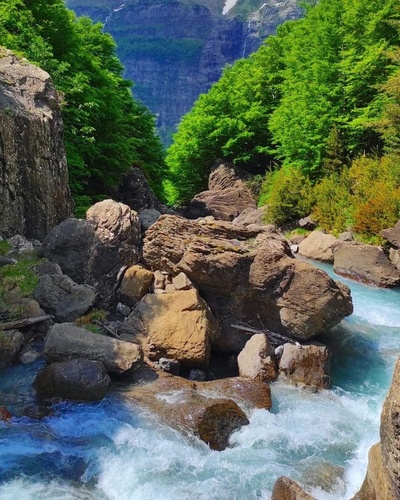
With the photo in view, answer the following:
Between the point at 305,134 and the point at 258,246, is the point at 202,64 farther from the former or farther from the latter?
the point at 258,246

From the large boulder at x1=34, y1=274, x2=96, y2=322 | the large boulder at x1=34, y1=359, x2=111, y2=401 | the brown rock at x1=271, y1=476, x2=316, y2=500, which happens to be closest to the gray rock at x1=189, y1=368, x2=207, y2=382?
the large boulder at x1=34, y1=359, x2=111, y2=401

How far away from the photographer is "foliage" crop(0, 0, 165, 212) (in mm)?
17250

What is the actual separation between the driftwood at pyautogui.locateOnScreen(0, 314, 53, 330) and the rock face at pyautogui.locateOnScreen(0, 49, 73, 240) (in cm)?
406

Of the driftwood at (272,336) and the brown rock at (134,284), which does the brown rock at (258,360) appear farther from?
the brown rock at (134,284)

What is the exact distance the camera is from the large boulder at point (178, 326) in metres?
10.1

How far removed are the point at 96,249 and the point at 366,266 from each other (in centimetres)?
1078

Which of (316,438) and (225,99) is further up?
(225,99)

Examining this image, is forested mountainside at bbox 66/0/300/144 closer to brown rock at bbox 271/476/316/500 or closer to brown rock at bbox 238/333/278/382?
brown rock at bbox 238/333/278/382

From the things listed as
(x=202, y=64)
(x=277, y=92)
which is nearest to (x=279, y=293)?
(x=277, y=92)

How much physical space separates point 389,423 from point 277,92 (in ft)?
111

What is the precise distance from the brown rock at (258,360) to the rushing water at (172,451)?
1.33ft

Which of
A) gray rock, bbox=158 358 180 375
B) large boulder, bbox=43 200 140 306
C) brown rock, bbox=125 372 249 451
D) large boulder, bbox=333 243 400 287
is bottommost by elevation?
brown rock, bbox=125 372 249 451

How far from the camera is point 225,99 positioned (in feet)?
118

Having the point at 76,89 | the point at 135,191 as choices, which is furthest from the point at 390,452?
the point at 135,191
